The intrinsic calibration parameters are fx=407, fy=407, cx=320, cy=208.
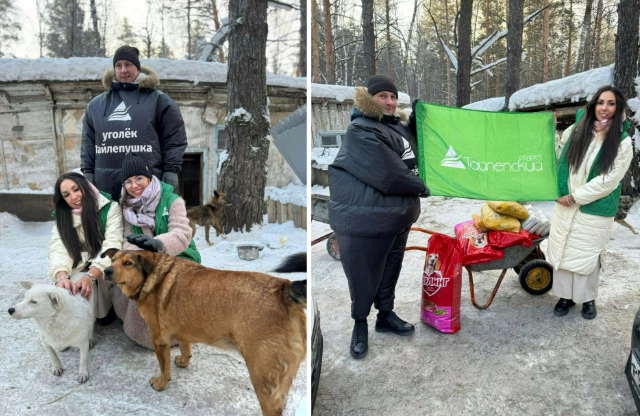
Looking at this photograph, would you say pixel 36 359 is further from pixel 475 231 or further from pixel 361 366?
pixel 475 231

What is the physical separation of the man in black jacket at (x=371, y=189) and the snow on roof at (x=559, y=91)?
2643 mm

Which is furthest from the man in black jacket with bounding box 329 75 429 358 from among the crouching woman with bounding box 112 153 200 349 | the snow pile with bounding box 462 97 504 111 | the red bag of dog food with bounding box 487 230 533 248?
the snow pile with bounding box 462 97 504 111

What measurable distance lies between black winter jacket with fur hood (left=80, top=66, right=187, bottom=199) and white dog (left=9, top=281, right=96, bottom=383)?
1.65 feet

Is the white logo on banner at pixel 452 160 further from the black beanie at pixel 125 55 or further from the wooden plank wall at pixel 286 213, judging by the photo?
the black beanie at pixel 125 55

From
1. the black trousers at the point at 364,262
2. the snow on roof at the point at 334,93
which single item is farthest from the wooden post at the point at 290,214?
the snow on roof at the point at 334,93

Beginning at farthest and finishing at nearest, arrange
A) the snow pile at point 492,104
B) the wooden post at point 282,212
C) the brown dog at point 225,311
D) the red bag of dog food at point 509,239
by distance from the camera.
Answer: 1. the snow pile at point 492,104
2. the red bag of dog food at point 509,239
3. the wooden post at point 282,212
4. the brown dog at point 225,311

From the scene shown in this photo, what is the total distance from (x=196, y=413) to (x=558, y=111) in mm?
Result: 4657

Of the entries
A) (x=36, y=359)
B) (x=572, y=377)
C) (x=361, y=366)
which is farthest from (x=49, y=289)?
(x=572, y=377)

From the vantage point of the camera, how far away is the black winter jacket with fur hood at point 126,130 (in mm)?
1722

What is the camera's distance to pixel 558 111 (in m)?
4.43

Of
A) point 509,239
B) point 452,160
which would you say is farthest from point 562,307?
point 452,160

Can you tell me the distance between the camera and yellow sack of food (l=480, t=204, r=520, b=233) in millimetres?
2588

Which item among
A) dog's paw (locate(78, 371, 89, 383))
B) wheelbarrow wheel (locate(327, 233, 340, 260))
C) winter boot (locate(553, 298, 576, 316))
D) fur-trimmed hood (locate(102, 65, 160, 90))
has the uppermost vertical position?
fur-trimmed hood (locate(102, 65, 160, 90))

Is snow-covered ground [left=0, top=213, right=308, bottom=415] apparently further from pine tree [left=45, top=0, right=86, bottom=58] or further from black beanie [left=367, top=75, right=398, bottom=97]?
pine tree [left=45, top=0, right=86, bottom=58]
